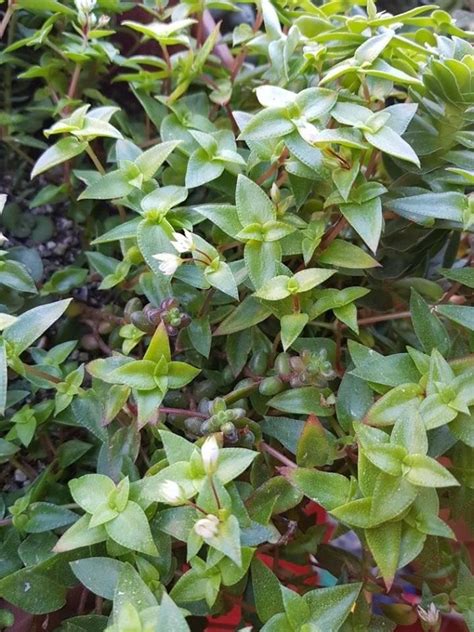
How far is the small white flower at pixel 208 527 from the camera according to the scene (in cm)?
48

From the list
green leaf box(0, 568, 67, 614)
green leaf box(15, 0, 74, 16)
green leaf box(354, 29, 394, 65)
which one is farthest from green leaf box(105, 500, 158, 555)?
green leaf box(15, 0, 74, 16)

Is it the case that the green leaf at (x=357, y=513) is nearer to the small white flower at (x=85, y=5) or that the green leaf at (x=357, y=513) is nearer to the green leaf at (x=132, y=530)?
the green leaf at (x=132, y=530)

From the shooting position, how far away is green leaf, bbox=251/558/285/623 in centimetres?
57

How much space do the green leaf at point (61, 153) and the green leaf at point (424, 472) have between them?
1.48ft

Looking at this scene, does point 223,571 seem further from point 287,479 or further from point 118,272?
point 118,272

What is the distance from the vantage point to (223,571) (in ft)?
1.71

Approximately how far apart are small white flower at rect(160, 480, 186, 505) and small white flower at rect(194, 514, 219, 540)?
1.0 inches

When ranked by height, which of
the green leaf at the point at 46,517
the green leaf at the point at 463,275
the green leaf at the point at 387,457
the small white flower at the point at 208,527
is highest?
the green leaf at the point at 463,275

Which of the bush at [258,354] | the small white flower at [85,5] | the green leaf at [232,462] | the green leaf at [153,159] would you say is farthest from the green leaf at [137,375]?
the small white flower at [85,5]

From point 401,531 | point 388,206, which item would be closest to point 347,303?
point 388,206

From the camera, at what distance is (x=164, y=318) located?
65 cm

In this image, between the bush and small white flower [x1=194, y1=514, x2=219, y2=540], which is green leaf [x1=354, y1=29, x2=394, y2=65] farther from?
small white flower [x1=194, y1=514, x2=219, y2=540]

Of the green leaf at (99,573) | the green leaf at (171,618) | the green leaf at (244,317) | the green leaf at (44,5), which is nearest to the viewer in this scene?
the green leaf at (171,618)

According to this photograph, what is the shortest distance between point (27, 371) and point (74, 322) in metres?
0.17
